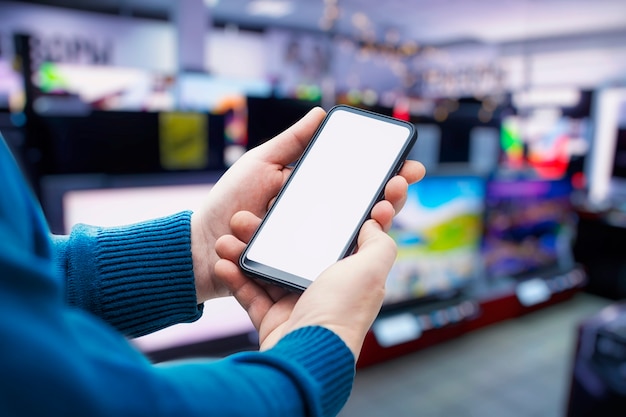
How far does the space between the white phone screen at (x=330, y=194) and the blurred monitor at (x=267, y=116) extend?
117cm

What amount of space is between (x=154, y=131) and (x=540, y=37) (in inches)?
330

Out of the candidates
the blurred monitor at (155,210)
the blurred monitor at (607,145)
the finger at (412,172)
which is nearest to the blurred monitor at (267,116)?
the blurred monitor at (155,210)

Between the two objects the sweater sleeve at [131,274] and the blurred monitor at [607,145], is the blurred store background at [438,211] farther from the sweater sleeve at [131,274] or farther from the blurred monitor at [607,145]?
the sweater sleeve at [131,274]

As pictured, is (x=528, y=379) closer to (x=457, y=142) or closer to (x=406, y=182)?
(x=457, y=142)

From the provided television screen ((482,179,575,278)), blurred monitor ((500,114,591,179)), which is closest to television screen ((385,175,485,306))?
television screen ((482,179,575,278))

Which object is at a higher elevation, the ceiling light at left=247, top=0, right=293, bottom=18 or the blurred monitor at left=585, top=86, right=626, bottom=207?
the ceiling light at left=247, top=0, right=293, bottom=18

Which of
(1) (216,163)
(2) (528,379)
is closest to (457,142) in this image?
(2) (528,379)

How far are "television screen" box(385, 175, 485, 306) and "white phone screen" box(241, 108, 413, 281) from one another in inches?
47.7

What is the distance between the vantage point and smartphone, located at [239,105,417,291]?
57 cm

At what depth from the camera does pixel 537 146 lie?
6680 mm

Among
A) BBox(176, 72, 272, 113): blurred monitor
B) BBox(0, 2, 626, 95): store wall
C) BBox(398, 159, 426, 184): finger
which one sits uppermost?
BBox(0, 2, 626, 95): store wall

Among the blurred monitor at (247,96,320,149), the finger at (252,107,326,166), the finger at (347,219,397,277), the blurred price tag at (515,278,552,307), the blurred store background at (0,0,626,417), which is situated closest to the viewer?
the finger at (347,219,397,277)

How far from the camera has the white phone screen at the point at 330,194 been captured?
0.58 meters

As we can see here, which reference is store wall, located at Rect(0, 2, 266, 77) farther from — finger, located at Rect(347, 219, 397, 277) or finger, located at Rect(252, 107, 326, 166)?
finger, located at Rect(347, 219, 397, 277)
